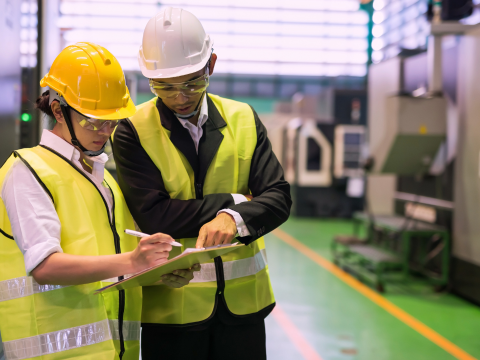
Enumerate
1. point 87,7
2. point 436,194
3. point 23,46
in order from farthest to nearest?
1. point 87,7
2. point 436,194
3. point 23,46

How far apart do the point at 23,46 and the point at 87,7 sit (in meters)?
19.9

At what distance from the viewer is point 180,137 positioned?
5.74ft

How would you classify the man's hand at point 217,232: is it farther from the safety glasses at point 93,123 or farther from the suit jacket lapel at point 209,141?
the safety glasses at point 93,123

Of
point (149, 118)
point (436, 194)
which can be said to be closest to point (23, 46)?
point (149, 118)

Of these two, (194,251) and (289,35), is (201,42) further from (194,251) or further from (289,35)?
(289,35)

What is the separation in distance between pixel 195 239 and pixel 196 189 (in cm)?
18

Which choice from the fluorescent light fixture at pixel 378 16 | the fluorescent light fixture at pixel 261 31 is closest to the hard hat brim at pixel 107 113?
the fluorescent light fixture at pixel 378 16

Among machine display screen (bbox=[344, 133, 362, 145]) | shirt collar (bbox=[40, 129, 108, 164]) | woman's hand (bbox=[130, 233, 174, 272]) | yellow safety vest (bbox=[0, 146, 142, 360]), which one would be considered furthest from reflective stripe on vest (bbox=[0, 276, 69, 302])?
machine display screen (bbox=[344, 133, 362, 145])

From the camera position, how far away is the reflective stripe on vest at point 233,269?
1745 mm

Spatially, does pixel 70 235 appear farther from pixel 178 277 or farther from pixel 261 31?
pixel 261 31

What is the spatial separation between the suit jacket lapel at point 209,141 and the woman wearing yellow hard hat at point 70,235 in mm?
319

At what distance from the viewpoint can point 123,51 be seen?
2081 centimetres

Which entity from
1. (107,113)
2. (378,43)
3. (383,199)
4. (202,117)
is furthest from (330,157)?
(107,113)

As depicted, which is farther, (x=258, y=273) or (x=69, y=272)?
(x=258, y=273)
